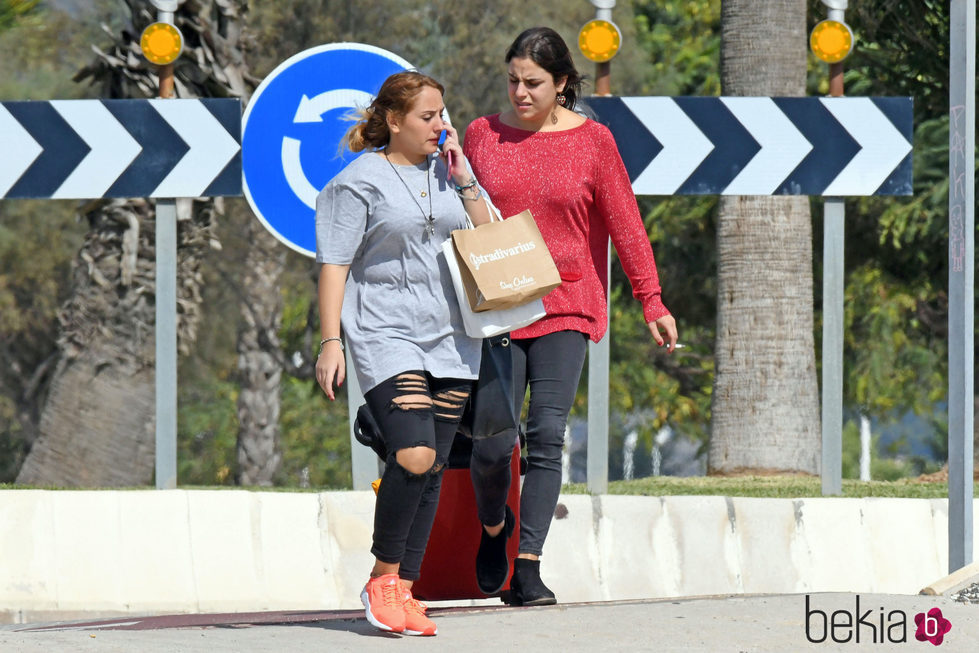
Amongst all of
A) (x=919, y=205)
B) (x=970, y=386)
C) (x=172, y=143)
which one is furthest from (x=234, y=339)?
(x=970, y=386)

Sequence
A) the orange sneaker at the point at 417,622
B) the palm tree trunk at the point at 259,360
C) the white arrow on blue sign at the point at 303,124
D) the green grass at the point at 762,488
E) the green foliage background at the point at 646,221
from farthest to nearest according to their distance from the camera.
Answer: the palm tree trunk at the point at 259,360 → the green foliage background at the point at 646,221 → the green grass at the point at 762,488 → the white arrow on blue sign at the point at 303,124 → the orange sneaker at the point at 417,622

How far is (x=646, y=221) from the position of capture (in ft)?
69.4

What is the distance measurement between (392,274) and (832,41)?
12.1 ft

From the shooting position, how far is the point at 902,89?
16328mm

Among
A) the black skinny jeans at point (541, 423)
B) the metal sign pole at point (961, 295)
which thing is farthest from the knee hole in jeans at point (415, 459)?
the metal sign pole at point (961, 295)

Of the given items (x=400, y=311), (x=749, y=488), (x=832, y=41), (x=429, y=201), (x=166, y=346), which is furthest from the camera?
(x=749, y=488)

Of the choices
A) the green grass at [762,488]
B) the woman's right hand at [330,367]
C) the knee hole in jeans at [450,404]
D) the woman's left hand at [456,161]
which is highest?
the woman's left hand at [456,161]

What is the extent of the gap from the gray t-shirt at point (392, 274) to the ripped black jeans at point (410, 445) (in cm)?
6

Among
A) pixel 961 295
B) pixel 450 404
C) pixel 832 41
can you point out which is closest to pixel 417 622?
pixel 450 404

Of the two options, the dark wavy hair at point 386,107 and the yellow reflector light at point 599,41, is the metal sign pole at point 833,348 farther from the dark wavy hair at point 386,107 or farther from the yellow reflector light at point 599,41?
the dark wavy hair at point 386,107

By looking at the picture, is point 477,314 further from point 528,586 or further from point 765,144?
point 765,144

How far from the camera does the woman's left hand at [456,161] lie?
486 centimetres

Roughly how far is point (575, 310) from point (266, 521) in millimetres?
2129

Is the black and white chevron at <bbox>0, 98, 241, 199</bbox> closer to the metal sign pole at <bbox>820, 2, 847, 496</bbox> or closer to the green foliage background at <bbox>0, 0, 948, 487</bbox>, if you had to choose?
the metal sign pole at <bbox>820, 2, 847, 496</bbox>
